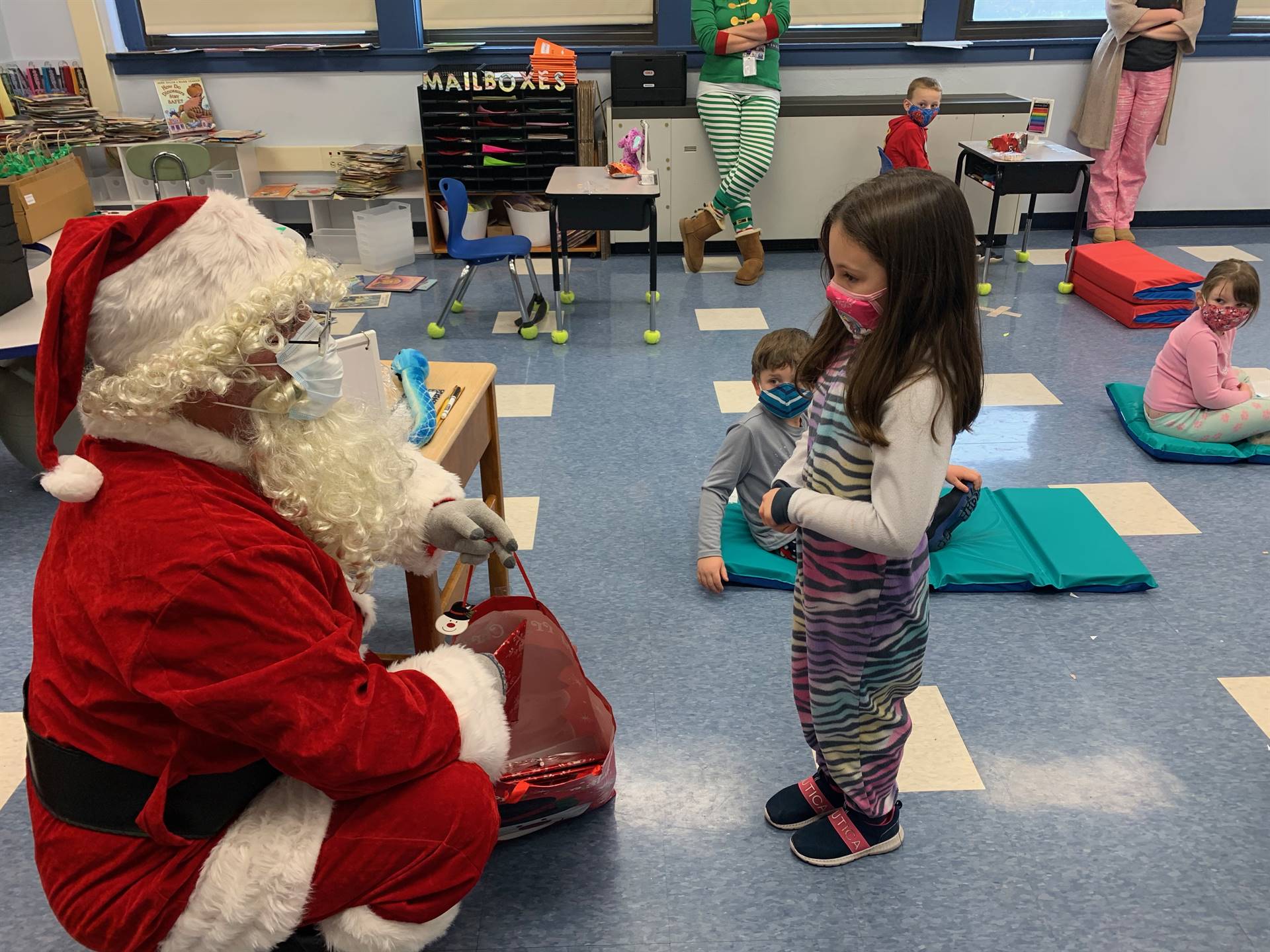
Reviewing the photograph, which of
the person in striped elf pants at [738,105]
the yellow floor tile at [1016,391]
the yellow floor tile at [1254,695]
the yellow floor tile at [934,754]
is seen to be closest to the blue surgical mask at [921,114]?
the person in striped elf pants at [738,105]

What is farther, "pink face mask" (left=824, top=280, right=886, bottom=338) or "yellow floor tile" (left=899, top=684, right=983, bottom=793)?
"yellow floor tile" (left=899, top=684, right=983, bottom=793)

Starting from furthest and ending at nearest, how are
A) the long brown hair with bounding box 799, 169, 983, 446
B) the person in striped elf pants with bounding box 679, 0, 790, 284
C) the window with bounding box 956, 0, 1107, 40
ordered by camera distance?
the window with bounding box 956, 0, 1107, 40 → the person in striped elf pants with bounding box 679, 0, 790, 284 → the long brown hair with bounding box 799, 169, 983, 446

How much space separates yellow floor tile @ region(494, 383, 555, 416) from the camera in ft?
11.8

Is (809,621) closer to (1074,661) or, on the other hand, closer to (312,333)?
(312,333)

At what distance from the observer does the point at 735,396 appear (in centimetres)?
371

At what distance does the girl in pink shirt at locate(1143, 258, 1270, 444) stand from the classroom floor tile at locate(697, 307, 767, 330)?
179cm

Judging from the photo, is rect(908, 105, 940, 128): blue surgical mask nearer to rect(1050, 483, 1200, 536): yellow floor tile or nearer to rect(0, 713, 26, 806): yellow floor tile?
rect(1050, 483, 1200, 536): yellow floor tile

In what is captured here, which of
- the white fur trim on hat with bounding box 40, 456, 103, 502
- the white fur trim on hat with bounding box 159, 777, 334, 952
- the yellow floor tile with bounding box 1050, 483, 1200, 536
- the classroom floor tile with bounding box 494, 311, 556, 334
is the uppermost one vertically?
the white fur trim on hat with bounding box 40, 456, 103, 502

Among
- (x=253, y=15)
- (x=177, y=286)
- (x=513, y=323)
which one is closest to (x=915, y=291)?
(x=177, y=286)

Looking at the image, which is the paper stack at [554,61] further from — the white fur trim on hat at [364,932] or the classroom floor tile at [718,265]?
the white fur trim on hat at [364,932]

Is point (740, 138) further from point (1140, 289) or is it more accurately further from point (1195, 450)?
point (1195, 450)

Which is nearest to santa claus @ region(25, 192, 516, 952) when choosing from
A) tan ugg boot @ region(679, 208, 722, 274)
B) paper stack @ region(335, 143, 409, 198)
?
tan ugg boot @ region(679, 208, 722, 274)

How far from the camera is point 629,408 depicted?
363cm

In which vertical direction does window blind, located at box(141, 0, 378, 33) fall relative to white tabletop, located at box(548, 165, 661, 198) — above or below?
above
